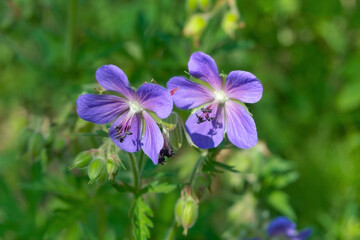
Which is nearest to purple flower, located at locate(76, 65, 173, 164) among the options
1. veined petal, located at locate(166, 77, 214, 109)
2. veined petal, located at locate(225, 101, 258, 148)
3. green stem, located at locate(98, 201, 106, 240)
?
veined petal, located at locate(166, 77, 214, 109)

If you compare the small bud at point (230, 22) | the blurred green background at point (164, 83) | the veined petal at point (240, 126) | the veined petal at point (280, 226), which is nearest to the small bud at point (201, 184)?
the blurred green background at point (164, 83)

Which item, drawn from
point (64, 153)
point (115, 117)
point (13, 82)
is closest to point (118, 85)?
point (115, 117)

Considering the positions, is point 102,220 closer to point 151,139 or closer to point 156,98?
point 151,139

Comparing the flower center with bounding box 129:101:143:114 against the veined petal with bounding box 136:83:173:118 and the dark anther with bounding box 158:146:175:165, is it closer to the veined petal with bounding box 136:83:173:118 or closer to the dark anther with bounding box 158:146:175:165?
the veined petal with bounding box 136:83:173:118

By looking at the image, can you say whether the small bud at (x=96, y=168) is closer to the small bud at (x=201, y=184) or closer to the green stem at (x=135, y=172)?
the green stem at (x=135, y=172)

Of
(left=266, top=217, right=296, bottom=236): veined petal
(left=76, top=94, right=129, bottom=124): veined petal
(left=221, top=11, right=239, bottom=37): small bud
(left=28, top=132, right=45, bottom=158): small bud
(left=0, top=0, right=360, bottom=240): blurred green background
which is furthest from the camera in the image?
(left=221, top=11, right=239, bottom=37): small bud

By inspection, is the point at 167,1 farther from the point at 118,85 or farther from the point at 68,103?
the point at 118,85
